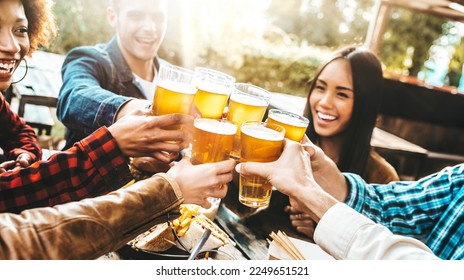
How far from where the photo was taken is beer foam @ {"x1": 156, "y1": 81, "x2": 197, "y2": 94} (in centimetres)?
104

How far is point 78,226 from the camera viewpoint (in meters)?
0.75

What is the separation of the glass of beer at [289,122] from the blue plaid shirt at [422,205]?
464 mm

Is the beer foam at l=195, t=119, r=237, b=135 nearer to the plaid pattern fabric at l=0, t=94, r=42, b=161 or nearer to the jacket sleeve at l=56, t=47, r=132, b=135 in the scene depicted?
the jacket sleeve at l=56, t=47, r=132, b=135

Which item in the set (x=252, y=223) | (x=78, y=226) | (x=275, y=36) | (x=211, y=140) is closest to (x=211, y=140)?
(x=211, y=140)

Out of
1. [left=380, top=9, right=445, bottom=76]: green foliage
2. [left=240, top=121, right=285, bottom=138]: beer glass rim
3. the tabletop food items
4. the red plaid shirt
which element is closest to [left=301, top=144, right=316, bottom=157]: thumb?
[left=240, top=121, right=285, bottom=138]: beer glass rim

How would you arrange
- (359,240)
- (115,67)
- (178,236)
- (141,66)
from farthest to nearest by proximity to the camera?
(141,66) < (115,67) < (178,236) < (359,240)

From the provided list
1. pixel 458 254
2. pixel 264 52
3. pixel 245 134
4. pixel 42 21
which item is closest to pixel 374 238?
pixel 245 134

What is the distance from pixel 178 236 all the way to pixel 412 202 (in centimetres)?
94

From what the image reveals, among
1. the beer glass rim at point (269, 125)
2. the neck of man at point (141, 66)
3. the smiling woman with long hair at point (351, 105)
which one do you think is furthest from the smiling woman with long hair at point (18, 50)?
the smiling woman with long hair at point (351, 105)

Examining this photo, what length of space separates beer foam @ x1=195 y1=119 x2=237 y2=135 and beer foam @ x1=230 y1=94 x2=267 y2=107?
84 mm

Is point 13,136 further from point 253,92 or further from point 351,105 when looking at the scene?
point 351,105

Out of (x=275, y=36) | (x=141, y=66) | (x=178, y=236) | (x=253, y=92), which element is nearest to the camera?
(x=178, y=236)

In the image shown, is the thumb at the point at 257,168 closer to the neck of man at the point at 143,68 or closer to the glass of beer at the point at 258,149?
the glass of beer at the point at 258,149
